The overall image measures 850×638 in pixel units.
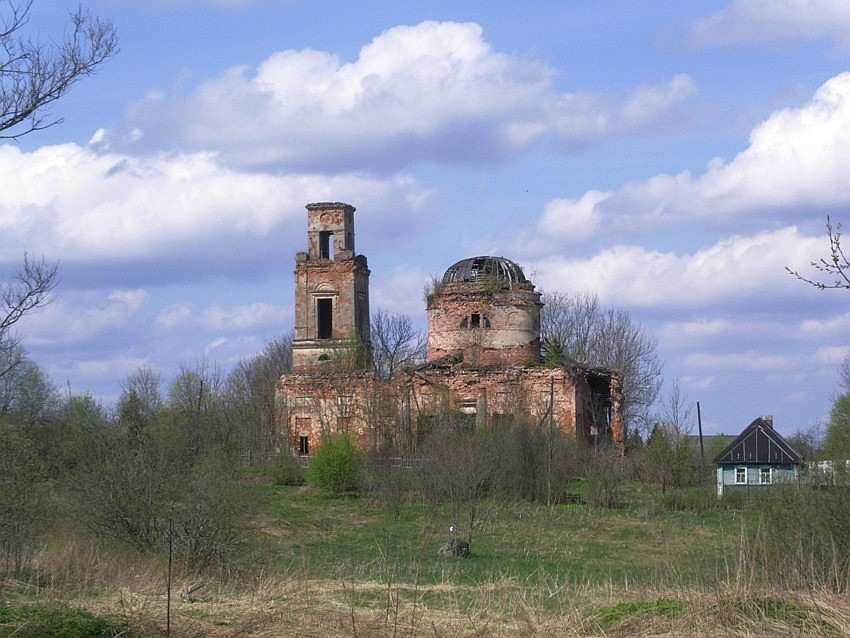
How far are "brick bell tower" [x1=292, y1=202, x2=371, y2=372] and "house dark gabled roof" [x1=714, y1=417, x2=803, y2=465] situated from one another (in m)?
15.7

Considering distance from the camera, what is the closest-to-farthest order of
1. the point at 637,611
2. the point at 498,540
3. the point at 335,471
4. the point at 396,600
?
the point at 396,600 → the point at 637,611 → the point at 498,540 → the point at 335,471

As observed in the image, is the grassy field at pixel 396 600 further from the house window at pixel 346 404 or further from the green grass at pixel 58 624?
the house window at pixel 346 404

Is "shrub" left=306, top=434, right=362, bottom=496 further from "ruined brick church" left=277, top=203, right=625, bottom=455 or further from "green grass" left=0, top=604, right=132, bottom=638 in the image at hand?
"green grass" left=0, top=604, right=132, bottom=638

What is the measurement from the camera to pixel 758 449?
31.6 meters

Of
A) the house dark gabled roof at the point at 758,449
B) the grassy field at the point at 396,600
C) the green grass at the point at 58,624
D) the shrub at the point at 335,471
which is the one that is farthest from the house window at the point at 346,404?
the green grass at the point at 58,624

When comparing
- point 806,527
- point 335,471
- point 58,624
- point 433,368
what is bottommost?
point 58,624

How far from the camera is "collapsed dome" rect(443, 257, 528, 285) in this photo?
41594 mm

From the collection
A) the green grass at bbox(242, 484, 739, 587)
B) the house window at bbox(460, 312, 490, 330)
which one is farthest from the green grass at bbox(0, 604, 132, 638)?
the house window at bbox(460, 312, 490, 330)

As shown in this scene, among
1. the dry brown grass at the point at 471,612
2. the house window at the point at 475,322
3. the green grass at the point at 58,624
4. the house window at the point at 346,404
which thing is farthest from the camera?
the house window at the point at 475,322

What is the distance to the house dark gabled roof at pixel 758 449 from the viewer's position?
31266 millimetres

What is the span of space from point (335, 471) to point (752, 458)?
11981 millimetres

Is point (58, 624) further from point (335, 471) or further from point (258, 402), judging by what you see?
point (258, 402)

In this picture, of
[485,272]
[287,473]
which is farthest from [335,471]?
[485,272]

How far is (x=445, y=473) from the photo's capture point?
25.9m
